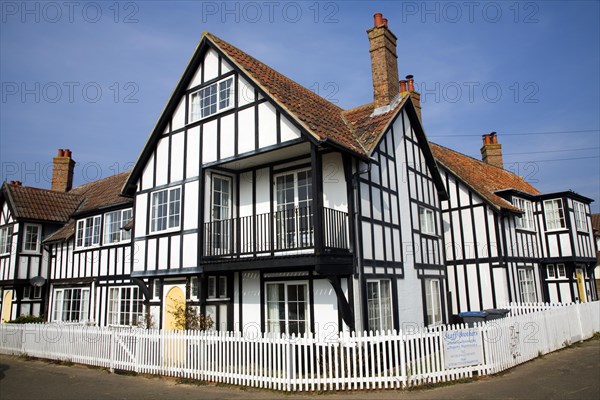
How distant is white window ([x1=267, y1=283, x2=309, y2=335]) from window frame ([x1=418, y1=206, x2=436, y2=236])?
640 centimetres

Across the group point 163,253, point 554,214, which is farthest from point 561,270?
point 163,253

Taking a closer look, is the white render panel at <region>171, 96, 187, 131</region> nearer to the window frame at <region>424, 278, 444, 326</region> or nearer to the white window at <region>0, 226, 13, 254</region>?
the window frame at <region>424, 278, 444, 326</region>

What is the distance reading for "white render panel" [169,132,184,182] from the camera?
1575 cm

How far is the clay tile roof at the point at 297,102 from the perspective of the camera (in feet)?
40.7

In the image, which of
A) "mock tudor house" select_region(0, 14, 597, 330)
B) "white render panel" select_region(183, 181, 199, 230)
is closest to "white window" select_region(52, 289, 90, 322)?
"mock tudor house" select_region(0, 14, 597, 330)

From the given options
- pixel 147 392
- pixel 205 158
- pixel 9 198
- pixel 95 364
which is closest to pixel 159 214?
pixel 205 158

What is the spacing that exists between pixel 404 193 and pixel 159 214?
8919 millimetres

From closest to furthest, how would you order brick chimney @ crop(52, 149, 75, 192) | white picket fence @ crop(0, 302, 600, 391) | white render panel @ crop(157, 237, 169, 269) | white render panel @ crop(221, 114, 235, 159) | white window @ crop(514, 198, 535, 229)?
white picket fence @ crop(0, 302, 600, 391) < white render panel @ crop(221, 114, 235, 159) < white render panel @ crop(157, 237, 169, 269) < white window @ crop(514, 198, 535, 229) < brick chimney @ crop(52, 149, 75, 192)

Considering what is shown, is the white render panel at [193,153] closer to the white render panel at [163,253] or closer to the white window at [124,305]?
the white render panel at [163,253]

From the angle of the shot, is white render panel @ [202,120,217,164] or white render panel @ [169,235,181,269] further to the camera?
white render panel @ [169,235,181,269]

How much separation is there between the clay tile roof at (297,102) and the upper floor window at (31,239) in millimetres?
16990

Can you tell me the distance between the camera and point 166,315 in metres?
15.5

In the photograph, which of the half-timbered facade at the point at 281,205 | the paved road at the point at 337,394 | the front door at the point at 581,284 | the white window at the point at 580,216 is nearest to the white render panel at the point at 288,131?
the half-timbered facade at the point at 281,205

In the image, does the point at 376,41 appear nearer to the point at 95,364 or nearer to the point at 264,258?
the point at 264,258
